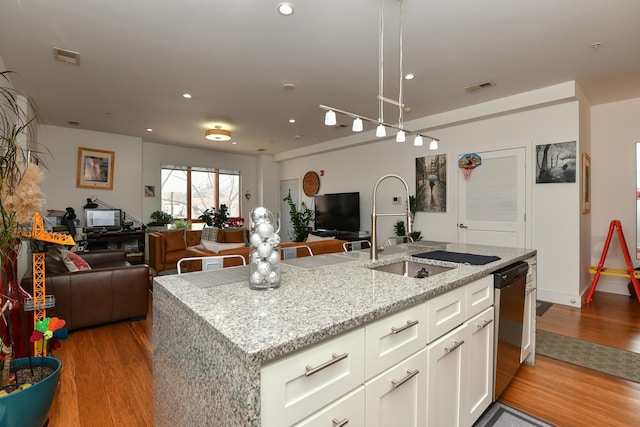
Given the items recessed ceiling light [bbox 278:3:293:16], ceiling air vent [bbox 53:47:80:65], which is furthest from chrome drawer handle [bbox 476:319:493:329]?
ceiling air vent [bbox 53:47:80:65]

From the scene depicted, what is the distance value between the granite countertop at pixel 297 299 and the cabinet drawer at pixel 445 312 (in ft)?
0.15

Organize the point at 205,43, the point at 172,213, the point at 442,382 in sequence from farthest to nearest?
the point at 172,213 < the point at 205,43 < the point at 442,382

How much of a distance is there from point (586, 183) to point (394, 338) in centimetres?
431

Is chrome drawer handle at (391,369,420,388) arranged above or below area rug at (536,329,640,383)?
above

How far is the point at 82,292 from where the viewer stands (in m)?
2.94

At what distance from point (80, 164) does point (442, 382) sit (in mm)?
6716

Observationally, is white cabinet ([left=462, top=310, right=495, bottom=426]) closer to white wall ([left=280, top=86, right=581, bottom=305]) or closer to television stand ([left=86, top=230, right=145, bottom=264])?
white wall ([left=280, top=86, right=581, bottom=305])

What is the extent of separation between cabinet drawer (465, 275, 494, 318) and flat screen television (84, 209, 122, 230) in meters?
6.09

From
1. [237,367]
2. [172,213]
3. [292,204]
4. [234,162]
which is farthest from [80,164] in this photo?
[237,367]

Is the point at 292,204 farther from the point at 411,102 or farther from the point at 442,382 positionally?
the point at 442,382

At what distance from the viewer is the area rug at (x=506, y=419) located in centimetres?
171

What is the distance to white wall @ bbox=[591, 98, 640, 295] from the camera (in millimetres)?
3967

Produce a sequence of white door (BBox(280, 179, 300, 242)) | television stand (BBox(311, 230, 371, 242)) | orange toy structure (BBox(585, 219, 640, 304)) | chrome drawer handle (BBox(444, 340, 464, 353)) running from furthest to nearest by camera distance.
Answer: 1. white door (BBox(280, 179, 300, 242))
2. television stand (BBox(311, 230, 371, 242))
3. orange toy structure (BBox(585, 219, 640, 304))
4. chrome drawer handle (BBox(444, 340, 464, 353))

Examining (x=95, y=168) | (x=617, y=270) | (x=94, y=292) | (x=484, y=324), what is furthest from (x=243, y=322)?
(x=95, y=168)
